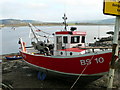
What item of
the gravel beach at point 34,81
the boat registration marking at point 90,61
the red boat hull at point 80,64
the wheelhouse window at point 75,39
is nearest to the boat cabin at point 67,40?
the wheelhouse window at point 75,39

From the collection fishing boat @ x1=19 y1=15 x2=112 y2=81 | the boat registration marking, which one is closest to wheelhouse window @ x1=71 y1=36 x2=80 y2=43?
fishing boat @ x1=19 y1=15 x2=112 y2=81

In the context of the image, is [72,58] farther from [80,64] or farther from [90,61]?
[90,61]

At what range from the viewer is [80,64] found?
8.33 meters

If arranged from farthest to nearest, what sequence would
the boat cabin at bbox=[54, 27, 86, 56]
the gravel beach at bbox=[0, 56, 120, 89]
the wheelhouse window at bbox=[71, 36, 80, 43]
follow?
the wheelhouse window at bbox=[71, 36, 80, 43] < the boat cabin at bbox=[54, 27, 86, 56] < the gravel beach at bbox=[0, 56, 120, 89]

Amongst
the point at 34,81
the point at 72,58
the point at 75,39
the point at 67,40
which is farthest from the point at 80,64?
the point at 34,81

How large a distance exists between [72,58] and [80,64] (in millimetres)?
618

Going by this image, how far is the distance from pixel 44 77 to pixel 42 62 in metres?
1.70

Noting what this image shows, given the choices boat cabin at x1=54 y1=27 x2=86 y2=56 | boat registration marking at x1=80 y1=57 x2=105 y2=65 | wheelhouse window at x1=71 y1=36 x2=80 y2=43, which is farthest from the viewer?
wheelhouse window at x1=71 y1=36 x2=80 y2=43

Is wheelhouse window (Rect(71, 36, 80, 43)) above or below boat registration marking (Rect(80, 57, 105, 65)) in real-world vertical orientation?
above

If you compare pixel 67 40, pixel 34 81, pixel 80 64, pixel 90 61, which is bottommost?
pixel 34 81

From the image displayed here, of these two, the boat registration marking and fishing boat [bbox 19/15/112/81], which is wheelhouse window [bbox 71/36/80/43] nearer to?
fishing boat [bbox 19/15/112/81]

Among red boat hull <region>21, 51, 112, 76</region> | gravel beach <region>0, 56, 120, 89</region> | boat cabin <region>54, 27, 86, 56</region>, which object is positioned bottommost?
gravel beach <region>0, 56, 120, 89</region>

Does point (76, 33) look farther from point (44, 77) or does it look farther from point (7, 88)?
point (7, 88)

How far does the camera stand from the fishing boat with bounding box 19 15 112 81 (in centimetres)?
779
